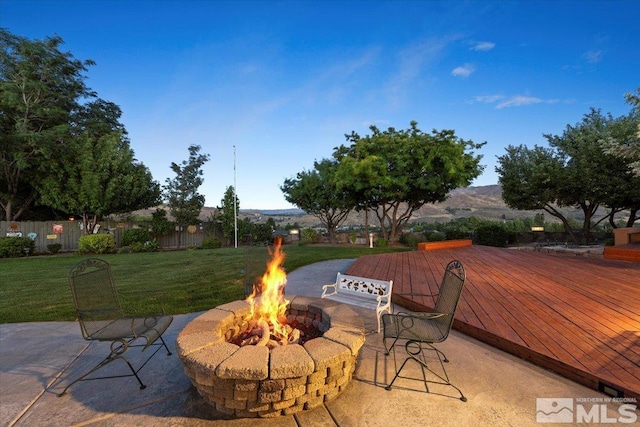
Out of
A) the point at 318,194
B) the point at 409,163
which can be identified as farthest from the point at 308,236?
the point at 409,163

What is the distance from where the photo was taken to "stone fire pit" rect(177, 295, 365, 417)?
217 cm

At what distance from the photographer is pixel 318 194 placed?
2161 centimetres


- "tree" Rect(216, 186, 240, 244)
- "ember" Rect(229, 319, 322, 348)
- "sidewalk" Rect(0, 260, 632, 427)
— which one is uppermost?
"tree" Rect(216, 186, 240, 244)

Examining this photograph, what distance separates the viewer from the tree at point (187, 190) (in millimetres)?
20922

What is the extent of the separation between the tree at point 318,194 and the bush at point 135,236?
10371mm

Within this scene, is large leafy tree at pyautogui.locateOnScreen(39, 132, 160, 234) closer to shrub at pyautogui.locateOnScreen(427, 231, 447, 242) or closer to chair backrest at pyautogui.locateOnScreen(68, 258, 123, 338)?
chair backrest at pyautogui.locateOnScreen(68, 258, 123, 338)

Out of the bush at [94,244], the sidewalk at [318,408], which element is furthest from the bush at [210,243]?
the sidewalk at [318,408]

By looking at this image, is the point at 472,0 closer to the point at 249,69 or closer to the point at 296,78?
the point at 296,78

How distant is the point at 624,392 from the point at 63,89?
88.9 ft

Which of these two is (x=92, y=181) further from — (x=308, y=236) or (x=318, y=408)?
(x=318, y=408)

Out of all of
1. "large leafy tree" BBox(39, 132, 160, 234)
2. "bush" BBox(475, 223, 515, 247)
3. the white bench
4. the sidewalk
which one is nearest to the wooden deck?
the sidewalk

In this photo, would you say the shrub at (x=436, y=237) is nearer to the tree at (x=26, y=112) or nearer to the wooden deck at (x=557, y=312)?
the wooden deck at (x=557, y=312)

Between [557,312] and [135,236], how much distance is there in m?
20.1

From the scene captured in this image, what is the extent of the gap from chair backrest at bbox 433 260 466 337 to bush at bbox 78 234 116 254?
17221mm
